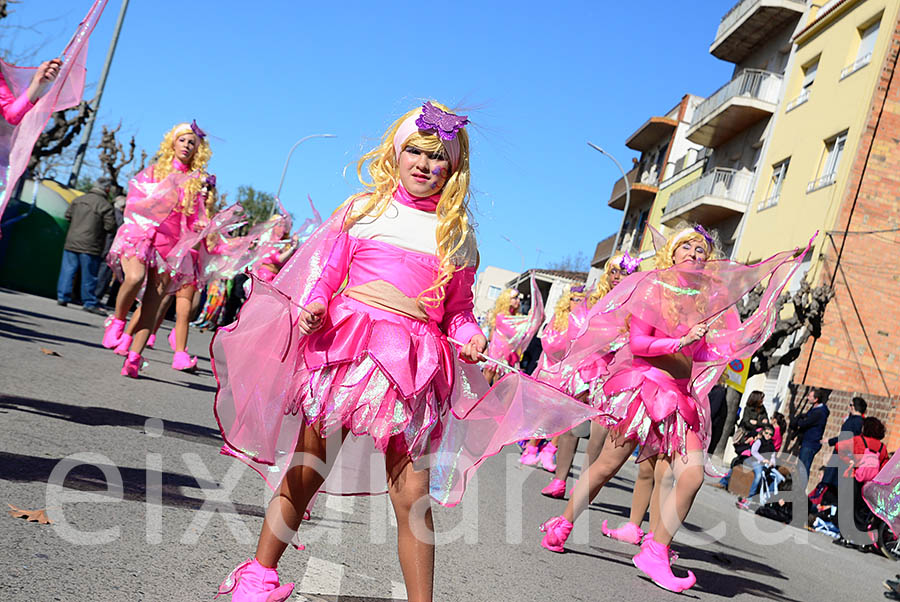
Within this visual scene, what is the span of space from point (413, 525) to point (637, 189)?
4320 centimetres

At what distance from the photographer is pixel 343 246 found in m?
3.73

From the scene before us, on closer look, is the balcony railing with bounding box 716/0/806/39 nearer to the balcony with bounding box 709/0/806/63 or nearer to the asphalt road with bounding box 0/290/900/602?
the balcony with bounding box 709/0/806/63

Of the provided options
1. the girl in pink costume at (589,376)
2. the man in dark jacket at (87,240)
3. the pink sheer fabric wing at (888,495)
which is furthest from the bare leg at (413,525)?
the man in dark jacket at (87,240)

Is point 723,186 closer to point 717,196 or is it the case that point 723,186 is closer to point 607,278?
point 717,196

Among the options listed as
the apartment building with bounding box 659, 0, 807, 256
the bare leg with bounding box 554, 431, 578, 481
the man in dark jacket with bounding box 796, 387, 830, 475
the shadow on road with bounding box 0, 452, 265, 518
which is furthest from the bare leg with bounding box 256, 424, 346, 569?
the apartment building with bounding box 659, 0, 807, 256

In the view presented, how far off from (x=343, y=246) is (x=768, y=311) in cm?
331

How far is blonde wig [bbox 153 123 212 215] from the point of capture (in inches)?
348

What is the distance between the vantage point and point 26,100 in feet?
17.7

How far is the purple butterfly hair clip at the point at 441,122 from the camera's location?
12.4 ft

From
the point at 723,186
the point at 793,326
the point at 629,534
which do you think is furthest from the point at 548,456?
the point at 723,186

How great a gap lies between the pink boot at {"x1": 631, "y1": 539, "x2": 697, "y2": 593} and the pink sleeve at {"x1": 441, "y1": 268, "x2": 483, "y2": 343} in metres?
2.64

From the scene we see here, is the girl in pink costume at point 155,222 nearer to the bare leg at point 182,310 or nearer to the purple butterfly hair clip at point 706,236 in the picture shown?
the bare leg at point 182,310

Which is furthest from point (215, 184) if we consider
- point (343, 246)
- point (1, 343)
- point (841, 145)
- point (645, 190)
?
point (645, 190)

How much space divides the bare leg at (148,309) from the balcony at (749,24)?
24739 millimetres
